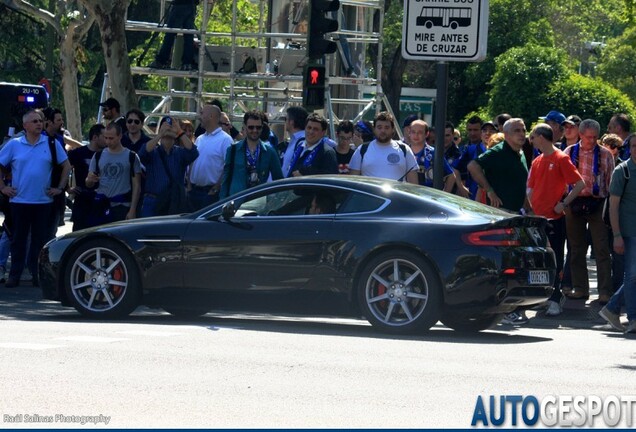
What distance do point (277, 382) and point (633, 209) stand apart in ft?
16.9

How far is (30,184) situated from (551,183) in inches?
230

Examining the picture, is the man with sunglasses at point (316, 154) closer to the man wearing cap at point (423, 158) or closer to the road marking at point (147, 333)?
the man wearing cap at point (423, 158)

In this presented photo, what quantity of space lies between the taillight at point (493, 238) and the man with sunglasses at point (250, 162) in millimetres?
3580

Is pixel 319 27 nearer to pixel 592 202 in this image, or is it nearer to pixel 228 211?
pixel 592 202

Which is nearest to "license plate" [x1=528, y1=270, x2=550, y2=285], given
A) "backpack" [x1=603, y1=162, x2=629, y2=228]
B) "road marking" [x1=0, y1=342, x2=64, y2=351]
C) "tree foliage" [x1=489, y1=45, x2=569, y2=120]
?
"backpack" [x1=603, y1=162, x2=629, y2=228]

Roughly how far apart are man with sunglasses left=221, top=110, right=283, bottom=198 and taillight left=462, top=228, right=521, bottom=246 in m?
3.58

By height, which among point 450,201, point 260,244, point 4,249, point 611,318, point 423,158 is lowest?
point 4,249

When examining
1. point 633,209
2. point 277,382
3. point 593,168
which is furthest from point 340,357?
point 593,168

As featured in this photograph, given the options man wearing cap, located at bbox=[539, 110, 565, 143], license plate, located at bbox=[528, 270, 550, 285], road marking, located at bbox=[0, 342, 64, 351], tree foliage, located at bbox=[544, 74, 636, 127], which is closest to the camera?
road marking, located at bbox=[0, 342, 64, 351]

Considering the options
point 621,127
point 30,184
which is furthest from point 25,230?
point 621,127

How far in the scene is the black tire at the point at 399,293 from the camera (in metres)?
11.9

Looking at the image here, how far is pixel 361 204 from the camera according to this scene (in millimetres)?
12500

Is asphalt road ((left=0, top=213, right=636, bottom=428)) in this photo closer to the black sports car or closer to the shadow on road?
the shadow on road

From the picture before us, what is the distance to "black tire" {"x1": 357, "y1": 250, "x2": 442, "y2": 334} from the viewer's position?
39.0ft
